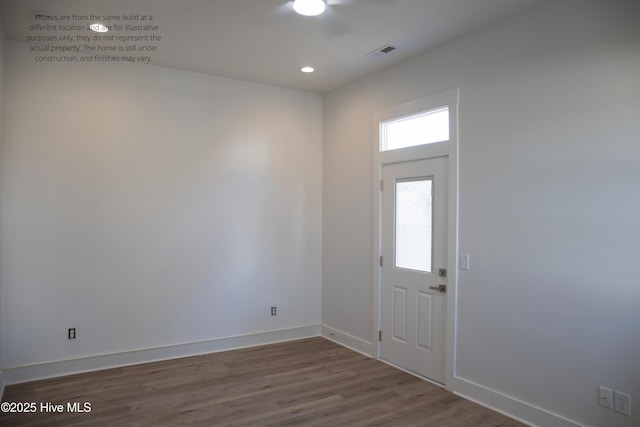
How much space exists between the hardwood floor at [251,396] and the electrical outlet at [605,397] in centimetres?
65

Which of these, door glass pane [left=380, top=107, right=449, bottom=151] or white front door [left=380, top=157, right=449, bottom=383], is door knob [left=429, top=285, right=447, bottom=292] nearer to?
white front door [left=380, top=157, right=449, bottom=383]

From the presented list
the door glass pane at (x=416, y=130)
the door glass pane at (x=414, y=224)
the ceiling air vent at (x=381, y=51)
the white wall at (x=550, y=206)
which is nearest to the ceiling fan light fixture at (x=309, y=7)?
the ceiling air vent at (x=381, y=51)

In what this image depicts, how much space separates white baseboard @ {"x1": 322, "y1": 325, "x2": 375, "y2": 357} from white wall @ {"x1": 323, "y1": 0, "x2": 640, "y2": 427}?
119 centimetres

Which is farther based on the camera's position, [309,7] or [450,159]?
[450,159]

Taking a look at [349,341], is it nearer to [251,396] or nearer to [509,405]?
[251,396]

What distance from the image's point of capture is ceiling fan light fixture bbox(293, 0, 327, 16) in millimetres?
2857

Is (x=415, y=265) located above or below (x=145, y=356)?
above

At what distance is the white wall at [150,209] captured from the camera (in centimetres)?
361

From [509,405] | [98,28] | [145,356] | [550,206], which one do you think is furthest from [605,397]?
[98,28]

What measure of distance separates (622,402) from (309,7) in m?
3.34

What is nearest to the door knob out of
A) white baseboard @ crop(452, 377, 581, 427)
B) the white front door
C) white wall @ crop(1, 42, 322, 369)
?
the white front door

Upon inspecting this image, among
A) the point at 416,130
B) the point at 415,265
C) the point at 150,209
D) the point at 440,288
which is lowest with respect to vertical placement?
the point at 440,288

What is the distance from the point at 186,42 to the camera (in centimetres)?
357

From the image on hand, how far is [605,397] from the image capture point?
8.16 feet
